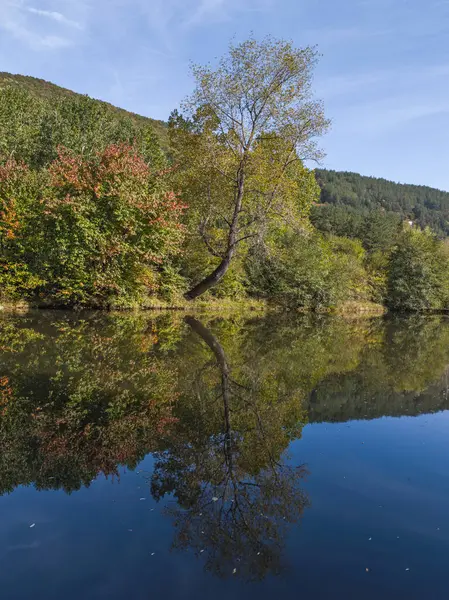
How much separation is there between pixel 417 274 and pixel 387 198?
97690 mm

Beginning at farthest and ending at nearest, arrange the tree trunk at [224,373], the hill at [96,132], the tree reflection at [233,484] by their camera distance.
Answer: the hill at [96,132], the tree trunk at [224,373], the tree reflection at [233,484]

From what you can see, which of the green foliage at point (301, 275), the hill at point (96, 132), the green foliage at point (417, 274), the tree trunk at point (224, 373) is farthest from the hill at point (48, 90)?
the tree trunk at point (224, 373)

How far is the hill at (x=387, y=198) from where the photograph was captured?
110750 millimetres

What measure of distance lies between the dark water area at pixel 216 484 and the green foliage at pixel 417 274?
1267 inches

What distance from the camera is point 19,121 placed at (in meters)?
35.5

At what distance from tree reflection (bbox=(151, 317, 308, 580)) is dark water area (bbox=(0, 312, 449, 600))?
2 cm

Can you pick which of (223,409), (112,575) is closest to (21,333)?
(223,409)

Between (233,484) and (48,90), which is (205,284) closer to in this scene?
(233,484)

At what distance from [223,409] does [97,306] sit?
16928mm

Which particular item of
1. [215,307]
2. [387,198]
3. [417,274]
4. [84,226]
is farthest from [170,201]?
[387,198]

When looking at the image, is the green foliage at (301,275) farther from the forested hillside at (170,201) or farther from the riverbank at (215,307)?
the forested hillside at (170,201)

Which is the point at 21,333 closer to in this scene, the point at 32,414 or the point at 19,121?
the point at 32,414

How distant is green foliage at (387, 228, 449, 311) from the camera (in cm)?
3872

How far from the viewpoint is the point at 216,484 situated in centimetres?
416
